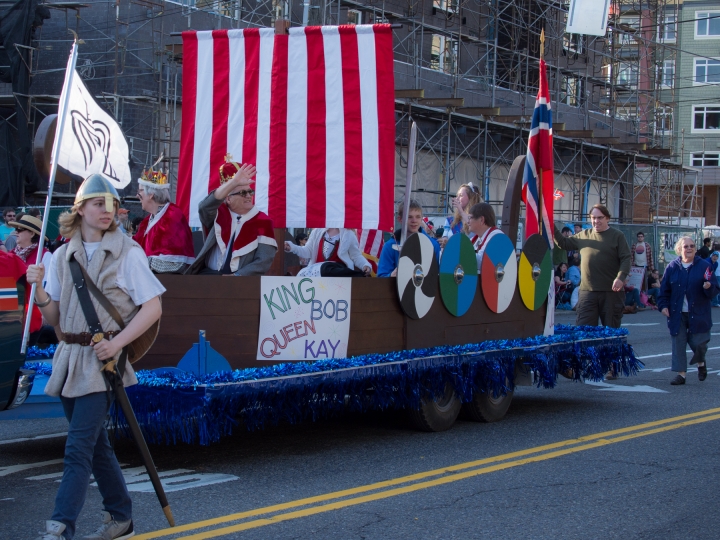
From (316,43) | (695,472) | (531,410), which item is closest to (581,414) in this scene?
(531,410)

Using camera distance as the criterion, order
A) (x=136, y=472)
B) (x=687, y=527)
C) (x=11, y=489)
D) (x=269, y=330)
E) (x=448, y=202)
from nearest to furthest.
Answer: (x=687, y=527)
(x=11, y=489)
(x=136, y=472)
(x=269, y=330)
(x=448, y=202)

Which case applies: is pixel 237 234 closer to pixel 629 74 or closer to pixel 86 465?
pixel 86 465

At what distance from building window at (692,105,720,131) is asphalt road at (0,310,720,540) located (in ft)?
161

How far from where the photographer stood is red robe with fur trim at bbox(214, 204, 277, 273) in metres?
7.05

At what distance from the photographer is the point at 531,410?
912 cm

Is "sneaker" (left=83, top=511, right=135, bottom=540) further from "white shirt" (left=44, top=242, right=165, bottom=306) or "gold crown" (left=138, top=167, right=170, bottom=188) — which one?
"gold crown" (left=138, top=167, right=170, bottom=188)

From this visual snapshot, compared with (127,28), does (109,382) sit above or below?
below

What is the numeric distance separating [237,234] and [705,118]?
52.1m

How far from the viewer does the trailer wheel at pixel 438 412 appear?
7664 millimetres

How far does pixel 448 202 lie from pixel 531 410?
52.3 ft

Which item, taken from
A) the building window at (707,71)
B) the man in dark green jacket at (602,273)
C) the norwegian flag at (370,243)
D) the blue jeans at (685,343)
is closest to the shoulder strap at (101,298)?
the norwegian flag at (370,243)

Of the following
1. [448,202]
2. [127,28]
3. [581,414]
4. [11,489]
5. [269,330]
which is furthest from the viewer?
[448,202]

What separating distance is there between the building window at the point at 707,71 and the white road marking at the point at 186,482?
5297 centimetres

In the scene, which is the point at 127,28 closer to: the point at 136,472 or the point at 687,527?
the point at 136,472
